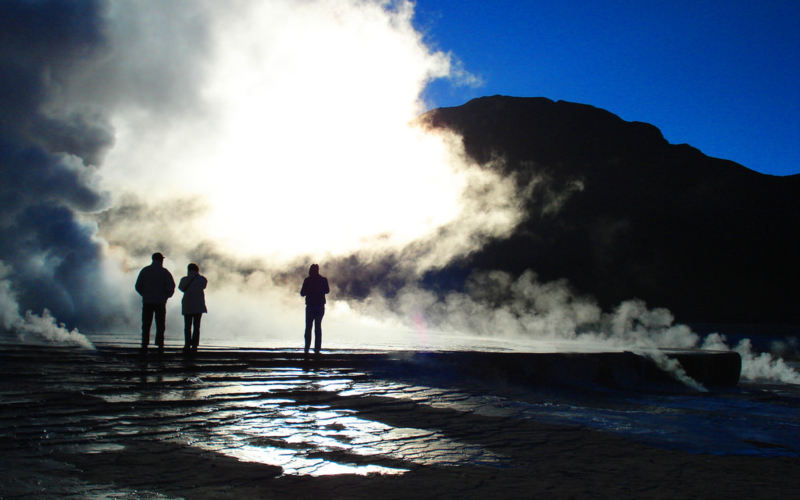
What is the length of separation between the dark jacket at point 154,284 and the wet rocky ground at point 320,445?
188 cm

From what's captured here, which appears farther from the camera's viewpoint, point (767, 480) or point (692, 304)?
point (692, 304)

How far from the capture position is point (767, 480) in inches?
138

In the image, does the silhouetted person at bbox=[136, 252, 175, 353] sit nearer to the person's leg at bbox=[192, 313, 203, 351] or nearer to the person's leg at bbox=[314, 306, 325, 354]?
the person's leg at bbox=[192, 313, 203, 351]

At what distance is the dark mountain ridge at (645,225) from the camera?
204ft

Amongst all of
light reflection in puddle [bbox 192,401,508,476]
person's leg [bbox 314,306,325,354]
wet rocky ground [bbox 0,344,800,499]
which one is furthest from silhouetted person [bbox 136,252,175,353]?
light reflection in puddle [bbox 192,401,508,476]

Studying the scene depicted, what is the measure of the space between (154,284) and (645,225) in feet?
242

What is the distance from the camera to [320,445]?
12.4 ft

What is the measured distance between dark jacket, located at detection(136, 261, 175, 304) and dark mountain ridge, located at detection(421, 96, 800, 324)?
5007 centimetres

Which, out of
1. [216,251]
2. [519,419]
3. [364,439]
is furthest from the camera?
[216,251]

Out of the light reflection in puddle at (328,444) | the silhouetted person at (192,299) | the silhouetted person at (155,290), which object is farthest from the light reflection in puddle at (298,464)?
the silhouetted person at (192,299)

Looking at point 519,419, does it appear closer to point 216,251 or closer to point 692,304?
point 216,251

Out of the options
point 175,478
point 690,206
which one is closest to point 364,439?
point 175,478

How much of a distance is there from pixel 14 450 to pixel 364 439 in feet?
6.94

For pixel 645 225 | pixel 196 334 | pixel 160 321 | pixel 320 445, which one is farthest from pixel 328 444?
pixel 645 225
